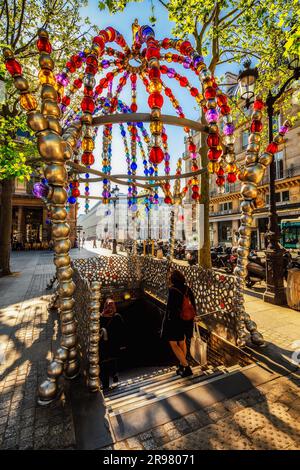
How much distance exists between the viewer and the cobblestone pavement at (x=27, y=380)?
8.28ft

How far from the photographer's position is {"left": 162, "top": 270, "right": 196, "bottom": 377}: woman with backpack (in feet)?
14.3

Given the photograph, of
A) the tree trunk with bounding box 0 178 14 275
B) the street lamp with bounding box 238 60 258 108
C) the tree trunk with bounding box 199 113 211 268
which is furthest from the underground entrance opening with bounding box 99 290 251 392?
the tree trunk with bounding box 0 178 14 275

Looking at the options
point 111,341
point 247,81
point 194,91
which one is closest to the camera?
point 111,341

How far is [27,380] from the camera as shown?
3723 mm

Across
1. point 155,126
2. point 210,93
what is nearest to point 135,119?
point 155,126

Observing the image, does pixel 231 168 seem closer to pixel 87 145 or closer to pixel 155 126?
pixel 155 126

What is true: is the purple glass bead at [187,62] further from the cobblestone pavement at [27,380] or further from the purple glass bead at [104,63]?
the cobblestone pavement at [27,380]

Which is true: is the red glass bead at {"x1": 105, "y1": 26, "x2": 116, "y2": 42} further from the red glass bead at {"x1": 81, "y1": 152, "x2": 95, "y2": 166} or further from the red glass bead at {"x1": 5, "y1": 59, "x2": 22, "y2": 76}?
the red glass bead at {"x1": 81, "y1": 152, "x2": 95, "y2": 166}

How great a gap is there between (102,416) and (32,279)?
1162 cm

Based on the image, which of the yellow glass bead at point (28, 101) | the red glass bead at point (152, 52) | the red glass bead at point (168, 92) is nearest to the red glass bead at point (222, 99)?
the red glass bead at point (152, 52)

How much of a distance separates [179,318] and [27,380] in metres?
2.84

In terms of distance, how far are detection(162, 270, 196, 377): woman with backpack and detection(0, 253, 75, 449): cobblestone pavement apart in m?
2.14

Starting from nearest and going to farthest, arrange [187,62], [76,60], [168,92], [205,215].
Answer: [76,60], [187,62], [168,92], [205,215]

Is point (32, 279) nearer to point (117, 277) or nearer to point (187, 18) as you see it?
point (117, 277)
